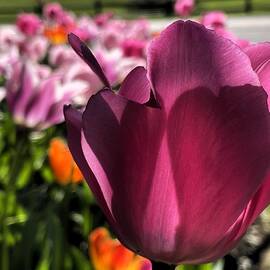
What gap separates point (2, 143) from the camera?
2.74 meters

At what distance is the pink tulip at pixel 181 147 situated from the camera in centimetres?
48

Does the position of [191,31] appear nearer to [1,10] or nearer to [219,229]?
→ [219,229]

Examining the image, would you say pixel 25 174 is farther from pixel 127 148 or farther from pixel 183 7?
pixel 127 148

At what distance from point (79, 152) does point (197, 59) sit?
11 centimetres

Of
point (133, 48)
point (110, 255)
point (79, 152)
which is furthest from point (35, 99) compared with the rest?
point (133, 48)

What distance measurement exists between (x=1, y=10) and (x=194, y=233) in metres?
19.2

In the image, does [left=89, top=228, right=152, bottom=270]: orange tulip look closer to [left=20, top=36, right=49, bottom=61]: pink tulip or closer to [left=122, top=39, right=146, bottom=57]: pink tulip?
[left=122, top=39, right=146, bottom=57]: pink tulip

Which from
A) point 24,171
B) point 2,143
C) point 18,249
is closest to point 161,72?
point 18,249

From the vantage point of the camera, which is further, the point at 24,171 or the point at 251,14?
the point at 251,14

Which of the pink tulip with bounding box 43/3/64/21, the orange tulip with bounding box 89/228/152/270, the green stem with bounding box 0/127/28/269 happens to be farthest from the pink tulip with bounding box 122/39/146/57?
the orange tulip with bounding box 89/228/152/270

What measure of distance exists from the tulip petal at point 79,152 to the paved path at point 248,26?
46.1 feet

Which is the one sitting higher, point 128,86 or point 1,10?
point 128,86

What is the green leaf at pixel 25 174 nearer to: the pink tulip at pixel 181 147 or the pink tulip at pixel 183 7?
the pink tulip at pixel 183 7

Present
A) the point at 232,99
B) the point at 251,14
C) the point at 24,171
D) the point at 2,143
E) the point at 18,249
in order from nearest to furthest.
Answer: the point at 232,99, the point at 18,249, the point at 24,171, the point at 2,143, the point at 251,14
